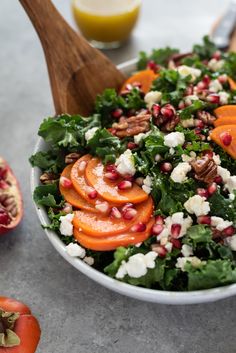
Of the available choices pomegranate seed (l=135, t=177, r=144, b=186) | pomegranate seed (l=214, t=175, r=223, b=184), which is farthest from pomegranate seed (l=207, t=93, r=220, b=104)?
pomegranate seed (l=135, t=177, r=144, b=186)

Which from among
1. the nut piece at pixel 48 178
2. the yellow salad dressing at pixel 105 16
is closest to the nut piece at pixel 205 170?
the nut piece at pixel 48 178

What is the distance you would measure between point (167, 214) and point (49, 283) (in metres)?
0.71

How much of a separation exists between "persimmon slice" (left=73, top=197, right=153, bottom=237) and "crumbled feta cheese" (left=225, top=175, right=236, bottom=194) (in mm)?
340

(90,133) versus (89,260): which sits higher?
(90,133)

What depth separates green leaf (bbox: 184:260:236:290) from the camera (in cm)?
212

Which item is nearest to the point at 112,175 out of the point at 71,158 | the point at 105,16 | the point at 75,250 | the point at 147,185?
the point at 147,185

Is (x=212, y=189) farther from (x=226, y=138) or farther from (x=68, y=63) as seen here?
(x=68, y=63)

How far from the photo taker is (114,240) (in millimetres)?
2236

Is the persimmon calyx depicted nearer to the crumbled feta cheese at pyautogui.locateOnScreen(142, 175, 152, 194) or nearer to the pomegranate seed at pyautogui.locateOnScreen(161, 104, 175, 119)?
the crumbled feta cheese at pyautogui.locateOnScreen(142, 175, 152, 194)

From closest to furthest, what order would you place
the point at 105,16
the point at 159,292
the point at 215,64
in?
the point at 159,292 < the point at 215,64 < the point at 105,16

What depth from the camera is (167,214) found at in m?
2.33

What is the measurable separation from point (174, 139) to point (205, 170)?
0.21 m

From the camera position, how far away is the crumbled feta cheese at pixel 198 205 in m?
2.26

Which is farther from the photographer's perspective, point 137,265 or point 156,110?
point 156,110
